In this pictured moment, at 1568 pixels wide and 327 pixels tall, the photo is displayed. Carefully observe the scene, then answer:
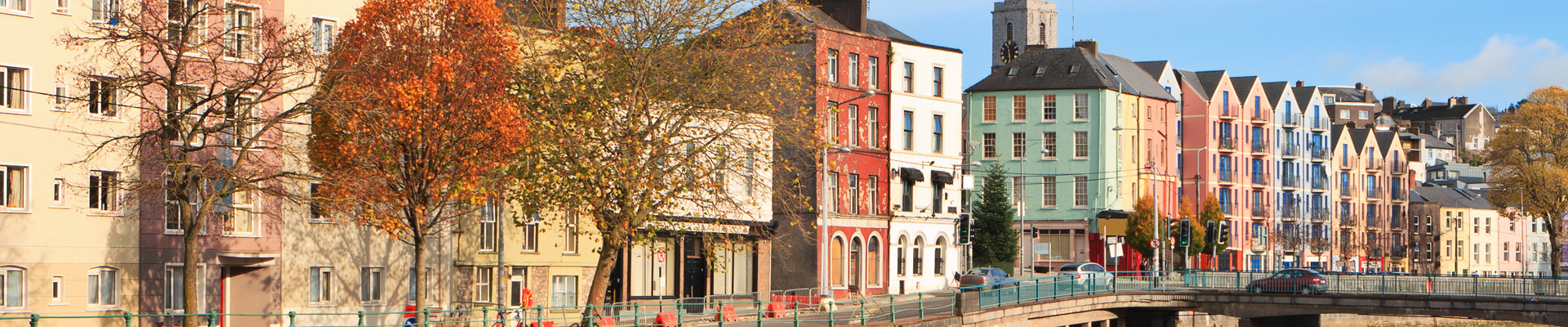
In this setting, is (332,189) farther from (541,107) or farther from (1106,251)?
(1106,251)

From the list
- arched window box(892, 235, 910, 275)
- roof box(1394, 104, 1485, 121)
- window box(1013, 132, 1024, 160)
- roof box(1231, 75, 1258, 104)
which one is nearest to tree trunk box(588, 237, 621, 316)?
arched window box(892, 235, 910, 275)

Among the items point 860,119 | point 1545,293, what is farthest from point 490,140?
point 1545,293

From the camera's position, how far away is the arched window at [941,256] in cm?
6612

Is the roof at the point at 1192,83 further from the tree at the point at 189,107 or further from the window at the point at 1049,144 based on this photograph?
the tree at the point at 189,107

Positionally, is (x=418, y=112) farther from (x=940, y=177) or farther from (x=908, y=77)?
(x=940, y=177)

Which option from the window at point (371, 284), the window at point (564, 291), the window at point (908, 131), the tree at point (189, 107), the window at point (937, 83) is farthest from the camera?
the window at point (937, 83)

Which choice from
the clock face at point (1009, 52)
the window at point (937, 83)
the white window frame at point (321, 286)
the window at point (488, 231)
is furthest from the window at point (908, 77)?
the clock face at point (1009, 52)

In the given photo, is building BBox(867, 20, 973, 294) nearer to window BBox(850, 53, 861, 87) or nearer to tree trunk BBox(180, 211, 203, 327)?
window BBox(850, 53, 861, 87)

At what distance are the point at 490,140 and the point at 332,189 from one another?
343cm

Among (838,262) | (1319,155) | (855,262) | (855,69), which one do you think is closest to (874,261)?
(855,262)

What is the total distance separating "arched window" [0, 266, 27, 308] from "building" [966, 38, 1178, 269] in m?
55.7

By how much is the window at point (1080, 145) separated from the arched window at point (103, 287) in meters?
57.1

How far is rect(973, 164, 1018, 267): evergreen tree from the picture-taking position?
257 ft

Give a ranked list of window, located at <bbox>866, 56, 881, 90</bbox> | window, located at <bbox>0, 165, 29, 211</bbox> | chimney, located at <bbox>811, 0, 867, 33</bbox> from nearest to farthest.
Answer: window, located at <bbox>0, 165, 29, 211</bbox> < chimney, located at <bbox>811, 0, 867, 33</bbox> < window, located at <bbox>866, 56, 881, 90</bbox>
